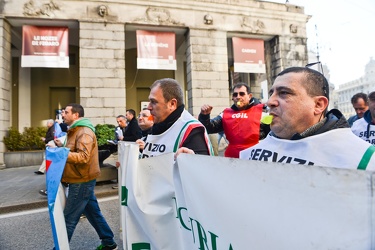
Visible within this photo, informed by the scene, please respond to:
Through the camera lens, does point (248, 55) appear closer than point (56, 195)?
No

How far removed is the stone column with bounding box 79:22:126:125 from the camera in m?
11.8

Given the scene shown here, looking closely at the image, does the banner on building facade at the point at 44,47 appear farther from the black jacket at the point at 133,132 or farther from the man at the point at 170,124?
the man at the point at 170,124

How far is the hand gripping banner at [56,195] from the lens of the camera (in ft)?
8.93

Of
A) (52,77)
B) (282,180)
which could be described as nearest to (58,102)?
(52,77)

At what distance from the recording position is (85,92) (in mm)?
11781

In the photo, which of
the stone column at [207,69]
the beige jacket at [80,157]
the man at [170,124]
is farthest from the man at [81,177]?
the stone column at [207,69]

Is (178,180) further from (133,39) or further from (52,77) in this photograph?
(52,77)

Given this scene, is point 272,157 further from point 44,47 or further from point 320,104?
point 44,47

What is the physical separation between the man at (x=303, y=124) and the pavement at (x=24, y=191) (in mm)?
5482

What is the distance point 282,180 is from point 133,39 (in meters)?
15.7

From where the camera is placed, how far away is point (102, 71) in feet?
39.5

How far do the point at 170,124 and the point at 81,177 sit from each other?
1601 mm

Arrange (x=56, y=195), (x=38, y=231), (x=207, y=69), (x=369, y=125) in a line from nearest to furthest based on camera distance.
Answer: (x=56, y=195)
(x=369, y=125)
(x=38, y=231)
(x=207, y=69)

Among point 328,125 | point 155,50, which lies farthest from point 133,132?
point 155,50
